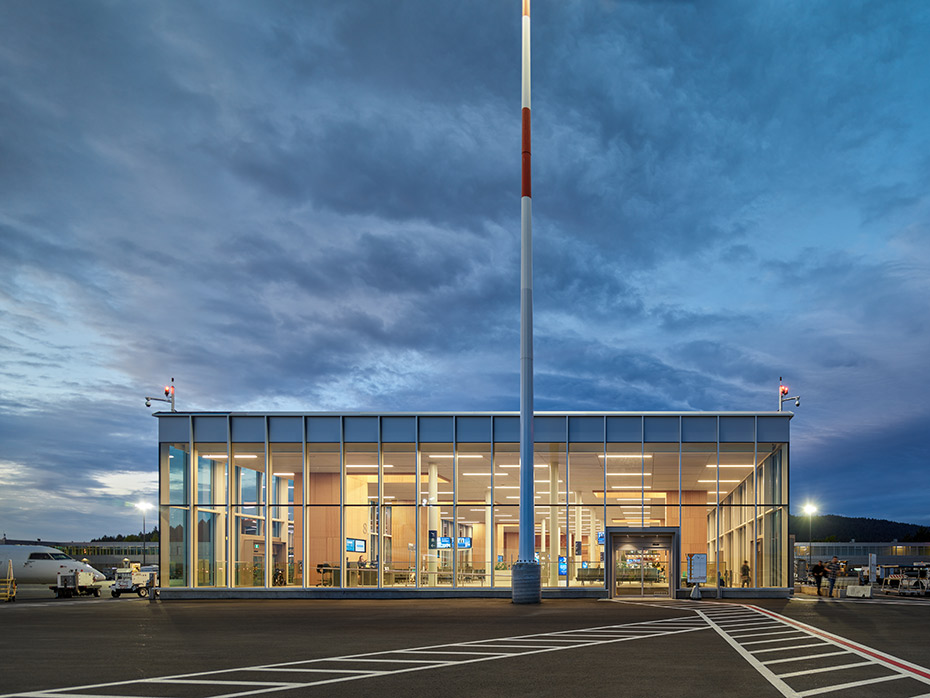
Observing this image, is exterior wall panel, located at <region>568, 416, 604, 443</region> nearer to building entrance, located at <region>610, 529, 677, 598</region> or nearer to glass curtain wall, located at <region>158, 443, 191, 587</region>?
building entrance, located at <region>610, 529, 677, 598</region>

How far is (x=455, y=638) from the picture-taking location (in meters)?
17.6

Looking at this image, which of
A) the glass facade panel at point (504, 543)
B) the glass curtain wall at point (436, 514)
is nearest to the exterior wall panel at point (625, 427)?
the glass facade panel at point (504, 543)

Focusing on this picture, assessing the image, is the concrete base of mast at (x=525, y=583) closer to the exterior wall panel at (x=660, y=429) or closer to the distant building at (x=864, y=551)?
the exterior wall panel at (x=660, y=429)

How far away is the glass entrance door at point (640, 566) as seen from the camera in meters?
33.8

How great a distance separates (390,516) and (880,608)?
17.4 meters

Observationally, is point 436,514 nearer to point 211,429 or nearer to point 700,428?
point 211,429

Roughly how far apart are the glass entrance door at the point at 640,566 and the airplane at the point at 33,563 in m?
29.6

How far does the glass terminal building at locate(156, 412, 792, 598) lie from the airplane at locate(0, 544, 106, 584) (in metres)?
17.4

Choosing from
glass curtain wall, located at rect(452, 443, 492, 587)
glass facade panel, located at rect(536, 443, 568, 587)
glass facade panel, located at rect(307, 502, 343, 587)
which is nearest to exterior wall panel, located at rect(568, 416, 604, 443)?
glass facade panel, located at rect(536, 443, 568, 587)

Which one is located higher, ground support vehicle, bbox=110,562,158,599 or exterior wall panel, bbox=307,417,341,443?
exterior wall panel, bbox=307,417,341,443

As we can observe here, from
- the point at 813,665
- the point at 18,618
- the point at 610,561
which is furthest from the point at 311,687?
the point at 610,561

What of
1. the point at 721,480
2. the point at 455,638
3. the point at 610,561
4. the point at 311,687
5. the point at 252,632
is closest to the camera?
the point at 311,687

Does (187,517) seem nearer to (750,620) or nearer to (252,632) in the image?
(252,632)

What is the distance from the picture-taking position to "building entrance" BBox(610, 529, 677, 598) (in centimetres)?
3372
